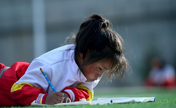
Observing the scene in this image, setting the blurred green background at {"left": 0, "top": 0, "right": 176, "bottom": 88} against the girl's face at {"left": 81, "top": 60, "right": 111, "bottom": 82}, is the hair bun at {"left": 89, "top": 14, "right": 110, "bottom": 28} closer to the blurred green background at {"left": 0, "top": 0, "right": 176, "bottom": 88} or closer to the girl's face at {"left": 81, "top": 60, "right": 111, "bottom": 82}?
the girl's face at {"left": 81, "top": 60, "right": 111, "bottom": 82}

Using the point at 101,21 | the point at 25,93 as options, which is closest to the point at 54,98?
the point at 25,93

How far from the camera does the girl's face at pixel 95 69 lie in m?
1.88

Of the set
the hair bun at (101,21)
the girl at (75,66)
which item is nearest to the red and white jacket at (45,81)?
the girl at (75,66)

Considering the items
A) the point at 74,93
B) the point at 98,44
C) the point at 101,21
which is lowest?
the point at 74,93

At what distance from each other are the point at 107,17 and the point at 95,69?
8049mm

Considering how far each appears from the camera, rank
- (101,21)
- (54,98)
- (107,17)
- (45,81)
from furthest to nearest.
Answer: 1. (107,17)
2. (101,21)
3. (45,81)
4. (54,98)

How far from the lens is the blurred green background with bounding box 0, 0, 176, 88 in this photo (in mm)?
10367

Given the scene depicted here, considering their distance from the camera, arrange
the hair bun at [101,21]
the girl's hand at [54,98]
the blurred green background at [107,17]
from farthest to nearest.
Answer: the blurred green background at [107,17] → the hair bun at [101,21] → the girl's hand at [54,98]

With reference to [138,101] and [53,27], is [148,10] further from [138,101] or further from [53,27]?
[138,101]

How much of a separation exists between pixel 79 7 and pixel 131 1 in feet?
6.77

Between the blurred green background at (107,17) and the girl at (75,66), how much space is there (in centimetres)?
759

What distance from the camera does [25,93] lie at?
1709mm

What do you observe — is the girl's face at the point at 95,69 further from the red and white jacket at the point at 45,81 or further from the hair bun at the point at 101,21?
the hair bun at the point at 101,21

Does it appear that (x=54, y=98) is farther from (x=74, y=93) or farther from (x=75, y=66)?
(x=75, y=66)
